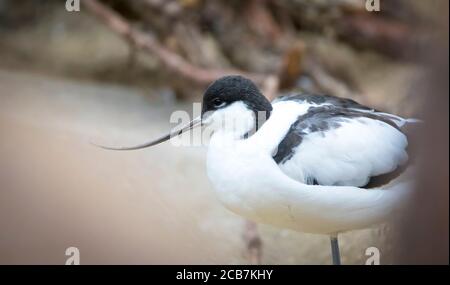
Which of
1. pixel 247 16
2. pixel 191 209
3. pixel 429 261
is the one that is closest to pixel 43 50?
pixel 247 16

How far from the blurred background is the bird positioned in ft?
0.52

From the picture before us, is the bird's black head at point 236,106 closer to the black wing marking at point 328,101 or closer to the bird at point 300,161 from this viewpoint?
the bird at point 300,161

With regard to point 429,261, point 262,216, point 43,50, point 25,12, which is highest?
point 25,12

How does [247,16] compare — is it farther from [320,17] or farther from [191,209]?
[191,209]

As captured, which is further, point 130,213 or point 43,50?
point 43,50

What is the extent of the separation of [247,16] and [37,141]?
4.65 ft

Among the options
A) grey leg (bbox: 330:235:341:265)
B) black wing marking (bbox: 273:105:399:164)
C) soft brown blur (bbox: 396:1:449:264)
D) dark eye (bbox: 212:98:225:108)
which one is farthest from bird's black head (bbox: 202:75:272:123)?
soft brown blur (bbox: 396:1:449:264)

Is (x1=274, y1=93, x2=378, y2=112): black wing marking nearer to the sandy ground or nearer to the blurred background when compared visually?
the blurred background

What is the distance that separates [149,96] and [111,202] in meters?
1.23

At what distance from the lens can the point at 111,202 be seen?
267 centimetres

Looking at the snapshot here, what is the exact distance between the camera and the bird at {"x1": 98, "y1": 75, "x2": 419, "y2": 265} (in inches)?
72.1

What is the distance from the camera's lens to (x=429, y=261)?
0.89 m

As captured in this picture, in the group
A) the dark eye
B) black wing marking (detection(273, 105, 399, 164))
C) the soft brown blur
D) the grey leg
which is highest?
the dark eye

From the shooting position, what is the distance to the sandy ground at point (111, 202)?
2.39 m
